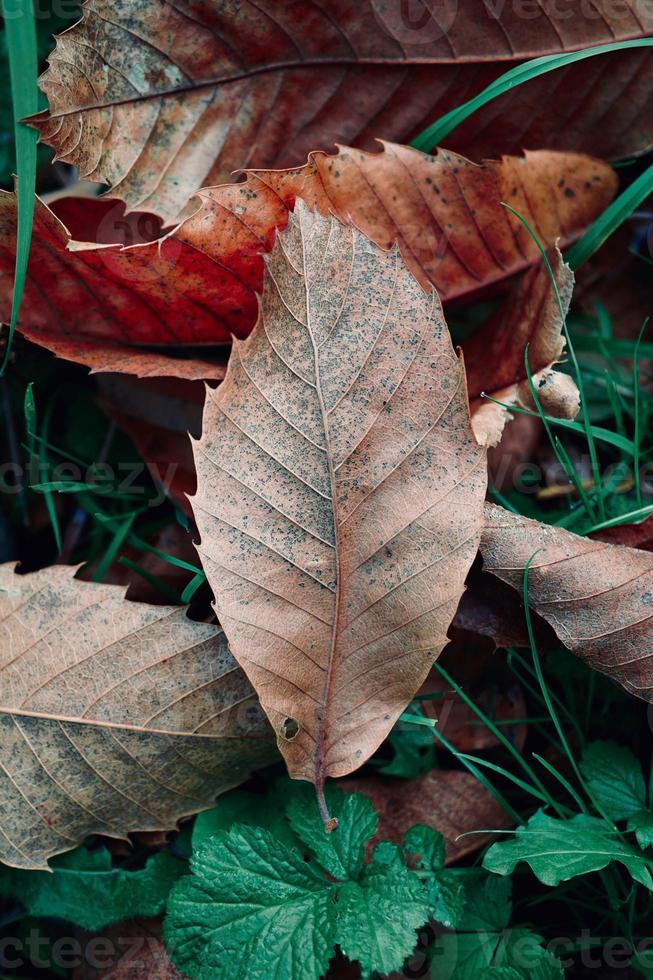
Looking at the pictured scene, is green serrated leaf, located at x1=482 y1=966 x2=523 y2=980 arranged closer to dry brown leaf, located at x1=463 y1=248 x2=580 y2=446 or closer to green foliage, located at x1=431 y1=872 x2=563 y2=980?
green foliage, located at x1=431 y1=872 x2=563 y2=980

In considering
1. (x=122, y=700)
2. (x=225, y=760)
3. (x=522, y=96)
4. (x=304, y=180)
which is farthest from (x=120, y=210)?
(x=225, y=760)

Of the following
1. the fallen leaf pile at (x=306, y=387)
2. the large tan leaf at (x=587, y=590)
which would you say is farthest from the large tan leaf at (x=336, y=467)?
the large tan leaf at (x=587, y=590)

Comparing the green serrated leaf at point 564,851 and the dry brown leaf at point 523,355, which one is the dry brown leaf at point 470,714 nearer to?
the green serrated leaf at point 564,851

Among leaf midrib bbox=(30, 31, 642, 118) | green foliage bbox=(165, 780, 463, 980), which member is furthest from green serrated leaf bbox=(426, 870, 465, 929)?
leaf midrib bbox=(30, 31, 642, 118)

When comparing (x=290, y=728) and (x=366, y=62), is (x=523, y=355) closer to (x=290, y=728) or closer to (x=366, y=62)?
(x=366, y=62)

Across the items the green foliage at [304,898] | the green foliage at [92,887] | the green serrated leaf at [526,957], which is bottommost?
the green foliage at [92,887]

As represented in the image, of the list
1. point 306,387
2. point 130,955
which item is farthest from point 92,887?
point 306,387

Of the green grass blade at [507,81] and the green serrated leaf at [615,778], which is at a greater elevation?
the green grass blade at [507,81]
